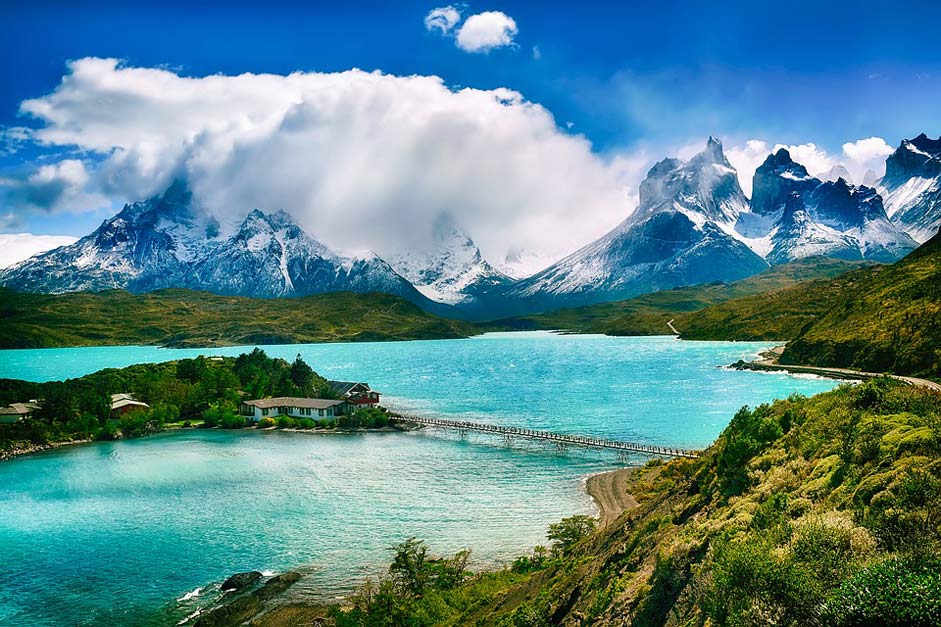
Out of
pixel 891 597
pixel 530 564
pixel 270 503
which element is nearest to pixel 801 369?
pixel 530 564

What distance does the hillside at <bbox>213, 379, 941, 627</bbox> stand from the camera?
39.8 ft

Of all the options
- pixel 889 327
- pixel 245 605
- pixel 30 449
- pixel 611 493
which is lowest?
pixel 611 493

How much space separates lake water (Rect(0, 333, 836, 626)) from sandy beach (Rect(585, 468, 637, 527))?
71.9 inches

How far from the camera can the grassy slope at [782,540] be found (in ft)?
39.5

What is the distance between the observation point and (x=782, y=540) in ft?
51.8

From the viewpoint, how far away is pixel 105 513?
60.3 metres

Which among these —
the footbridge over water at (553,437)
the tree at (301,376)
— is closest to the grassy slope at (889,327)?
the footbridge over water at (553,437)

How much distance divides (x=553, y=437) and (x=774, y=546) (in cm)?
7508

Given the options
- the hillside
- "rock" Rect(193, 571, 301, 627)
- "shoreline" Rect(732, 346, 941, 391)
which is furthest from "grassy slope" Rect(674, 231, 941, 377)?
"rock" Rect(193, 571, 301, 627)

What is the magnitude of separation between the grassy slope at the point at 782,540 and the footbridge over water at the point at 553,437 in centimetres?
4100

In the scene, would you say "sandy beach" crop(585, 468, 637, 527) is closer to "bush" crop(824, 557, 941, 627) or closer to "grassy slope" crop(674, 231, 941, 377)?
"bush" crop(824, 557, 941, 627)

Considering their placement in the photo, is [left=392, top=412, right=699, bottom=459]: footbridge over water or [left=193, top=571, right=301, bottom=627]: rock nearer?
[left=193, top=571, right=301, bottom=627]: rock

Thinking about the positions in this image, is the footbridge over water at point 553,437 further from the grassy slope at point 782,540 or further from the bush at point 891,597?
the bush at point 891,597

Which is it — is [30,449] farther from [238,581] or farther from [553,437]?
[553,437]
